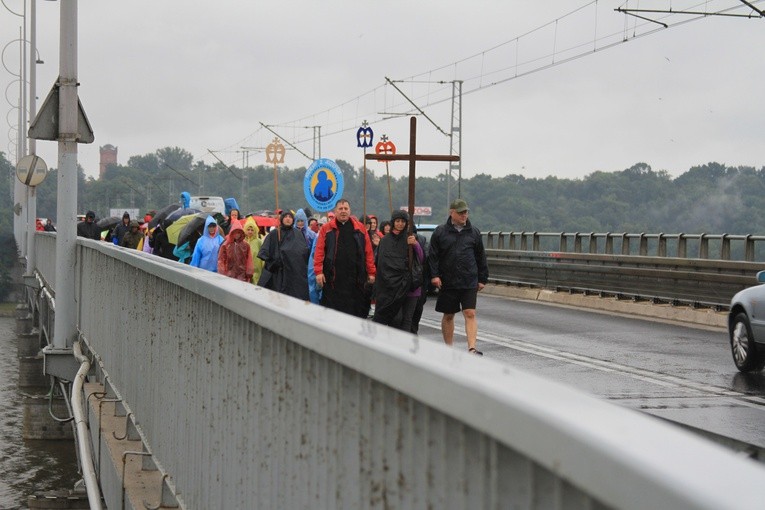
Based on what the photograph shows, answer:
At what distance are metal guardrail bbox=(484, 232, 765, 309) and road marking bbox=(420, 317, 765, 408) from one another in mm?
4697

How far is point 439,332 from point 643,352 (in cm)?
501

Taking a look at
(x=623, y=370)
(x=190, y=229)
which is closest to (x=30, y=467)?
(x=190, y=229)

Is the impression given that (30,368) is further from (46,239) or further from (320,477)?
(320,477)

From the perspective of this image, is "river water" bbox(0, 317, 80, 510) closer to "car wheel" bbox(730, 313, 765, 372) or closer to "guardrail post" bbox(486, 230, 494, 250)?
"car wheel" bbox(730, 313, 765, 372)

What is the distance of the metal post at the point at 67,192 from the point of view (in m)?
14.6

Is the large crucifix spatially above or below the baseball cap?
above

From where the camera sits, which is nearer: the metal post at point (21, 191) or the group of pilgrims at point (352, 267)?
the group of pilgrims at point (352, 267)

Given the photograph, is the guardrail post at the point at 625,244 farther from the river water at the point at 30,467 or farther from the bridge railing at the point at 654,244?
the river water at the point at 30,467

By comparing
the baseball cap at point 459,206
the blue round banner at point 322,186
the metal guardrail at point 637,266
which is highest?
the blue round banner at point 322,186

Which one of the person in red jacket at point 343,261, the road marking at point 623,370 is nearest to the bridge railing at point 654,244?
the road marking at point 623,370

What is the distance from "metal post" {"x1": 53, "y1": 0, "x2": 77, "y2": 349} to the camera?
14.6 m

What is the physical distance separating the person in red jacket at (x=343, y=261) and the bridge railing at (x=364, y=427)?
24.4ft

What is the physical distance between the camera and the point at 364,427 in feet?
11.1

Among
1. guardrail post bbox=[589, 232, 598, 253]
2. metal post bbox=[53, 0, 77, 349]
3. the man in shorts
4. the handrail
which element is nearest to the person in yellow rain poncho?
the man in shorts
